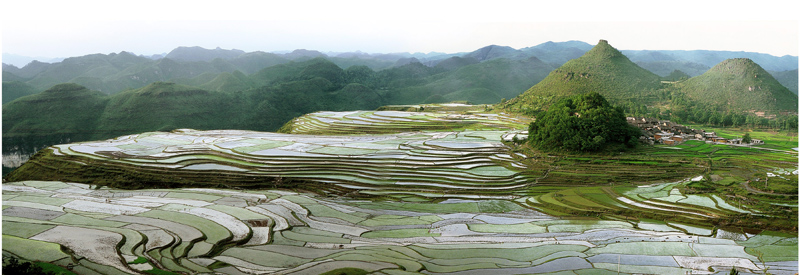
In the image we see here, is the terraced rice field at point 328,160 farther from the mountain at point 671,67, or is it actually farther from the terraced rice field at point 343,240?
the mountain at point 671,67

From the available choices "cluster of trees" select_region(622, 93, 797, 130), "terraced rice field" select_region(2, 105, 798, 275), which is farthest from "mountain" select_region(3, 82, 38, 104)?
"cluster of trees" select_region(622, 93, 797, 130)

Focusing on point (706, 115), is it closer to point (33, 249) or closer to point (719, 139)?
point (719, 139)

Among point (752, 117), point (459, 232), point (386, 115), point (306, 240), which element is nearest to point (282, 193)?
point (306, 240)

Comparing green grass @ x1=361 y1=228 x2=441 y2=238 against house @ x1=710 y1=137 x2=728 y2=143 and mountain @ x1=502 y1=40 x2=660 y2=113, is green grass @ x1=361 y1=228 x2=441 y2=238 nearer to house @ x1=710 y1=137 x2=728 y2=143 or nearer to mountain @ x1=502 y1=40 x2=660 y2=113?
house @ x1=710 y1=137 x2=728 y2=143

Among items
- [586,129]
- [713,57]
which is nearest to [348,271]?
[586,129]

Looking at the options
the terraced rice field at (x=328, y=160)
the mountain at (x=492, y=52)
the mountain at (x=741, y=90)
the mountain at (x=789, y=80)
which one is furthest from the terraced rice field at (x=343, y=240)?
the mountain at (x=492, y=52)
